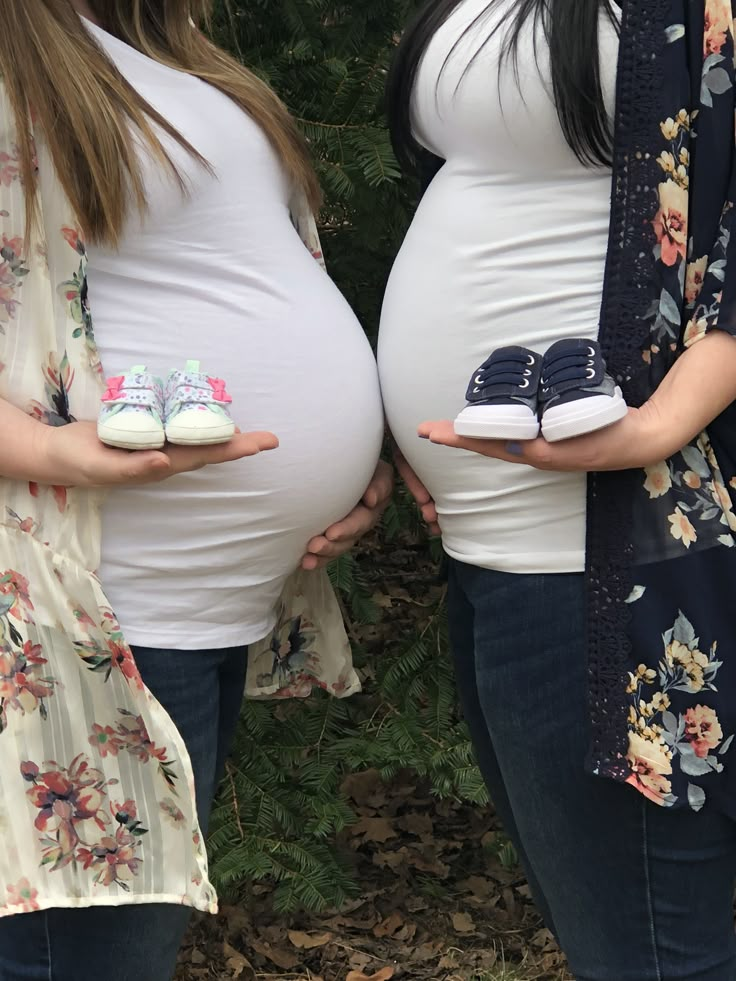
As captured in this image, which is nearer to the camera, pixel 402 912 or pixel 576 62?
pixel 576 62

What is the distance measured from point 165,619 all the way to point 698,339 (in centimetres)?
71

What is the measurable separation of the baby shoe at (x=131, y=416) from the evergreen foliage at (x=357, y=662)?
976mm

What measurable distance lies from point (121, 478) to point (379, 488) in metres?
0.48

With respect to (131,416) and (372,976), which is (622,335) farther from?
(372,976)

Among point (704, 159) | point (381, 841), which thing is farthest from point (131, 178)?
point (381, 841)

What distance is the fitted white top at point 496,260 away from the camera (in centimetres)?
125

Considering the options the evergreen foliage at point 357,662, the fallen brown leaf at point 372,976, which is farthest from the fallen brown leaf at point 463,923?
the evergreen foliage at point 357,662

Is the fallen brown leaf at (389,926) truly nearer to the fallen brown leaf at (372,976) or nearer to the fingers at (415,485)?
the fallen brown leaf at (372,976)

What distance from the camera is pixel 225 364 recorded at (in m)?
1.37

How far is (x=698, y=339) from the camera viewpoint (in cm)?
121

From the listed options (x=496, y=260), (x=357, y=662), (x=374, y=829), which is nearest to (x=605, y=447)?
(x=496, y=260)

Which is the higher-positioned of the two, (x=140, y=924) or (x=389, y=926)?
(x=140, y=924)

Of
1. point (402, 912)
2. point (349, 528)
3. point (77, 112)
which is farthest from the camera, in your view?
point (402, 912)

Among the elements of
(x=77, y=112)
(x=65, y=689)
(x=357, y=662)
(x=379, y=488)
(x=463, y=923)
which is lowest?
(x=463, y=923)
